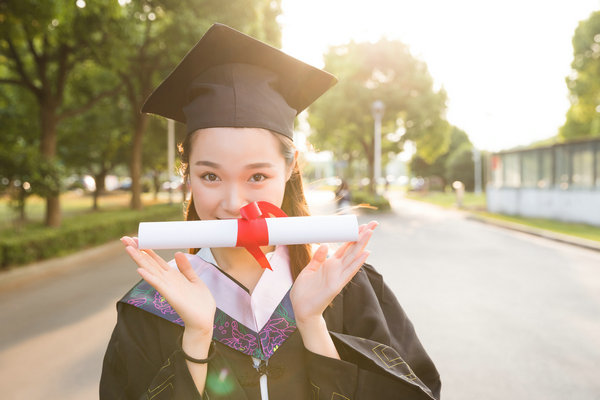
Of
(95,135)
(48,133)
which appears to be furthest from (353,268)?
(95,135)

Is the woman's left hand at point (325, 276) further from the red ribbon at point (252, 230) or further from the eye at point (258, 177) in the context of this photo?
the eye at point (258, 177)

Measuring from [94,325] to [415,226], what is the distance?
13187mm

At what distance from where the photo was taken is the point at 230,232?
131 centimetres

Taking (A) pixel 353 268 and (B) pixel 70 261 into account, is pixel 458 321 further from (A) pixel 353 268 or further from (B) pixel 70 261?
(B) pixel 70 261

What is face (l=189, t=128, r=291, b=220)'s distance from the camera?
1532 millimetres

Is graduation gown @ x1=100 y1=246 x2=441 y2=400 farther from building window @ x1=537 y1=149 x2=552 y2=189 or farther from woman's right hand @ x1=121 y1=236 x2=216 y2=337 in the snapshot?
building window @ x1=537 y1=149 x2=552 y2=189

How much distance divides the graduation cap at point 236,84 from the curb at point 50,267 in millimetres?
7036

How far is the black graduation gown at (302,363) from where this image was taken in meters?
1.43

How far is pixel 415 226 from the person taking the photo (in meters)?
16.8

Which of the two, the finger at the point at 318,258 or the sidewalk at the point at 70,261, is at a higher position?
the finger at the point at 318,258

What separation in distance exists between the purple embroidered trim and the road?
399 millimetres

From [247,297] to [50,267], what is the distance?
825 cm

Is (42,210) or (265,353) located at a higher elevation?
(265,353)

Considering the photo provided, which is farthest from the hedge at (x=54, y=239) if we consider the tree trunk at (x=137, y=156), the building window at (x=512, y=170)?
the building window at (x=512, y=170)
